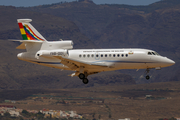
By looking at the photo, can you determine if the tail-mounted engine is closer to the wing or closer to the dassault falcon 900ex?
the dassault falcon 900ex

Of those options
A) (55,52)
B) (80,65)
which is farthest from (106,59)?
(55,52)

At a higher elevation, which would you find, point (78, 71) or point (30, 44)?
point (30, 44)

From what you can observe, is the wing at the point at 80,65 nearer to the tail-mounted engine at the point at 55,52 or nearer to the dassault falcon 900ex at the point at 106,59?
the dassault falcon 900ex at the point at 106,59

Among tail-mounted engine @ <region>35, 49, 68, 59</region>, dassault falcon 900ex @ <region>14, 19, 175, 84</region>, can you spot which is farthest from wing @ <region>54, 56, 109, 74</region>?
tail-mounted engine @ <region>35, 49, 68, 59</region>

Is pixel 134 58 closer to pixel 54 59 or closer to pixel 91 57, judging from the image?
pixel 91 57

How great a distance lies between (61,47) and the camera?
57.3m

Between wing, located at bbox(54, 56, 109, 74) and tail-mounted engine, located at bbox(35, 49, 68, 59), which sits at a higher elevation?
tail-mounted engine, located at bbox(35, 49, 68, 59)

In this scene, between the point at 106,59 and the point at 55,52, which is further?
the point at 106,59

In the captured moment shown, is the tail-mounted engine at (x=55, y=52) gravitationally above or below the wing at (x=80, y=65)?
above

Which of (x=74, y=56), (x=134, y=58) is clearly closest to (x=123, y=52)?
(x=134, y=58)

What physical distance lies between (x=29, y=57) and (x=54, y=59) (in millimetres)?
3788

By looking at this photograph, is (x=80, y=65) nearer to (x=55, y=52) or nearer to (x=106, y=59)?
(x=106, y=59)

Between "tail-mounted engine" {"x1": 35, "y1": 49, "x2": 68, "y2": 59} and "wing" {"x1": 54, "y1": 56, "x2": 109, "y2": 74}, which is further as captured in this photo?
"tail-mounted engine" {"x1": 35, "y1": 49, "x2": 68, "y2": 59}

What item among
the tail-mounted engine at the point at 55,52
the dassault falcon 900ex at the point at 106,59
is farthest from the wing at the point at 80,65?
the tail-mounted engine at the point at 55,52
